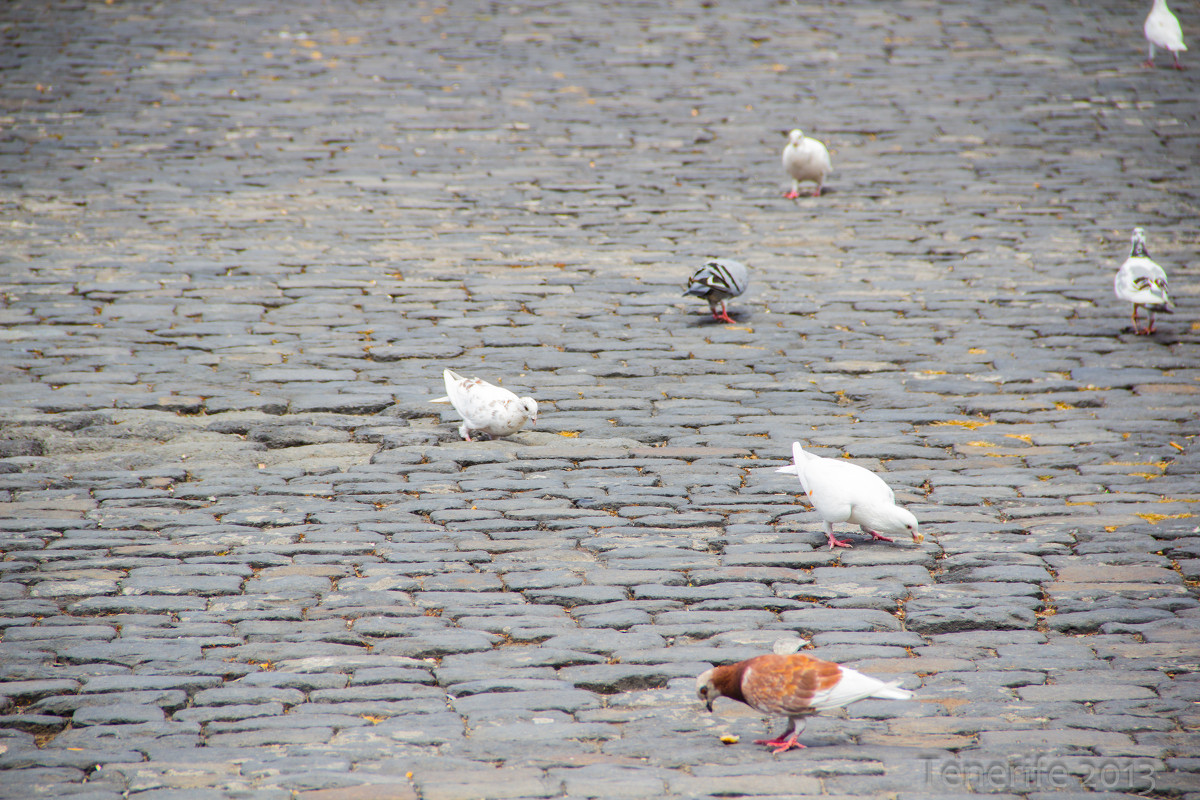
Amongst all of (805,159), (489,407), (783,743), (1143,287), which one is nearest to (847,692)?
(783,743)

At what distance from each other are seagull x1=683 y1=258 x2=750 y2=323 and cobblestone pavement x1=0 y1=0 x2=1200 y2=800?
286 millimetres

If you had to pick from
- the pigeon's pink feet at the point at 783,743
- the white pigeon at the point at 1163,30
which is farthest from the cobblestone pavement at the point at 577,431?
the white pigeon at the point at 1163,30

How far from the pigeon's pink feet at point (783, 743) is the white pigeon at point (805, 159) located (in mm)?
8605

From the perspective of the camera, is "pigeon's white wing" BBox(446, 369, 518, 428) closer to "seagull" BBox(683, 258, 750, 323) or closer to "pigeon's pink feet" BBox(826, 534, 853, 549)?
"pigeon's pink feet" BBox(826, 534, 853, 549)

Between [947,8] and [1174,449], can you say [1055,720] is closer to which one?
[1174,449]

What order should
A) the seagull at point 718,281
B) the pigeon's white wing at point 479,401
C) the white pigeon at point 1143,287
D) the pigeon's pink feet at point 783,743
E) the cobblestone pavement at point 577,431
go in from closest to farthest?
the pigeon's pink feet at point 783,743 → the cobblestone pavement at point 577,431 → the pigeon's white wing at point 479,401 → the white pigeon at point 1143,287 → the seagull at point 718,281

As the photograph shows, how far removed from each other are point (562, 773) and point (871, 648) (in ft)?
4.59

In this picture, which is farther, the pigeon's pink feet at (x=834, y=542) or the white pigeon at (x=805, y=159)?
the white pigeon at (x=805, y=159)

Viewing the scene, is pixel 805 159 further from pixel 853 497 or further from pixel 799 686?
pixel 799 686

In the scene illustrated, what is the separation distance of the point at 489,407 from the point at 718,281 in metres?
2.71

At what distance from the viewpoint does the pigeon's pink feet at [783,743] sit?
3.70 m

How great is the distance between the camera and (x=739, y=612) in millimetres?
4645

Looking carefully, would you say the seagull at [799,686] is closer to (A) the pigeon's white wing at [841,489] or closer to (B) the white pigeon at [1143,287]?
(A) the pigeon's white wing at [841,489]

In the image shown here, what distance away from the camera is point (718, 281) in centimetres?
855
